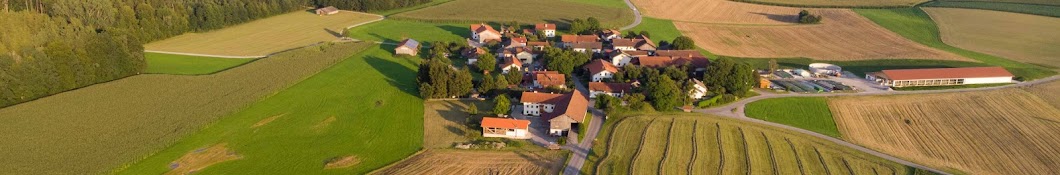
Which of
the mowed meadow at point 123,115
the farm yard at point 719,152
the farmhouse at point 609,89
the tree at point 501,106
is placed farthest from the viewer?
the farmhouse at point 609,89

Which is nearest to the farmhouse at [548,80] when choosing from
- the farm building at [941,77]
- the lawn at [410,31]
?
the lawn at [410,31]

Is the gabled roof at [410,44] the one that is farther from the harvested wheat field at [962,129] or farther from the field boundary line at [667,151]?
the harvested wheat field at [962,129]

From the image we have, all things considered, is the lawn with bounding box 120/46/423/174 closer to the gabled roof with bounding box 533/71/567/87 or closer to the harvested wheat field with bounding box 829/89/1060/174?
the gabled roof with bounding box 533/71/567/87

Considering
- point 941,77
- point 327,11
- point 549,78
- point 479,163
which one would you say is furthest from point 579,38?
point 479,163

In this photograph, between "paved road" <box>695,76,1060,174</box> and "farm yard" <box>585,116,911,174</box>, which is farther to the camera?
"paved road" <box>695,76,1060,174</box>

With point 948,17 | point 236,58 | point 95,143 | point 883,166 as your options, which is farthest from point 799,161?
point 948,17

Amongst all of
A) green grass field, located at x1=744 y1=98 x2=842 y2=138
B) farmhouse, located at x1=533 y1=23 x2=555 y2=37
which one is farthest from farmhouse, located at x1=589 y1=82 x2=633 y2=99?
farmhouse, located at x1=533 y1=23 x2=555 y2=37
